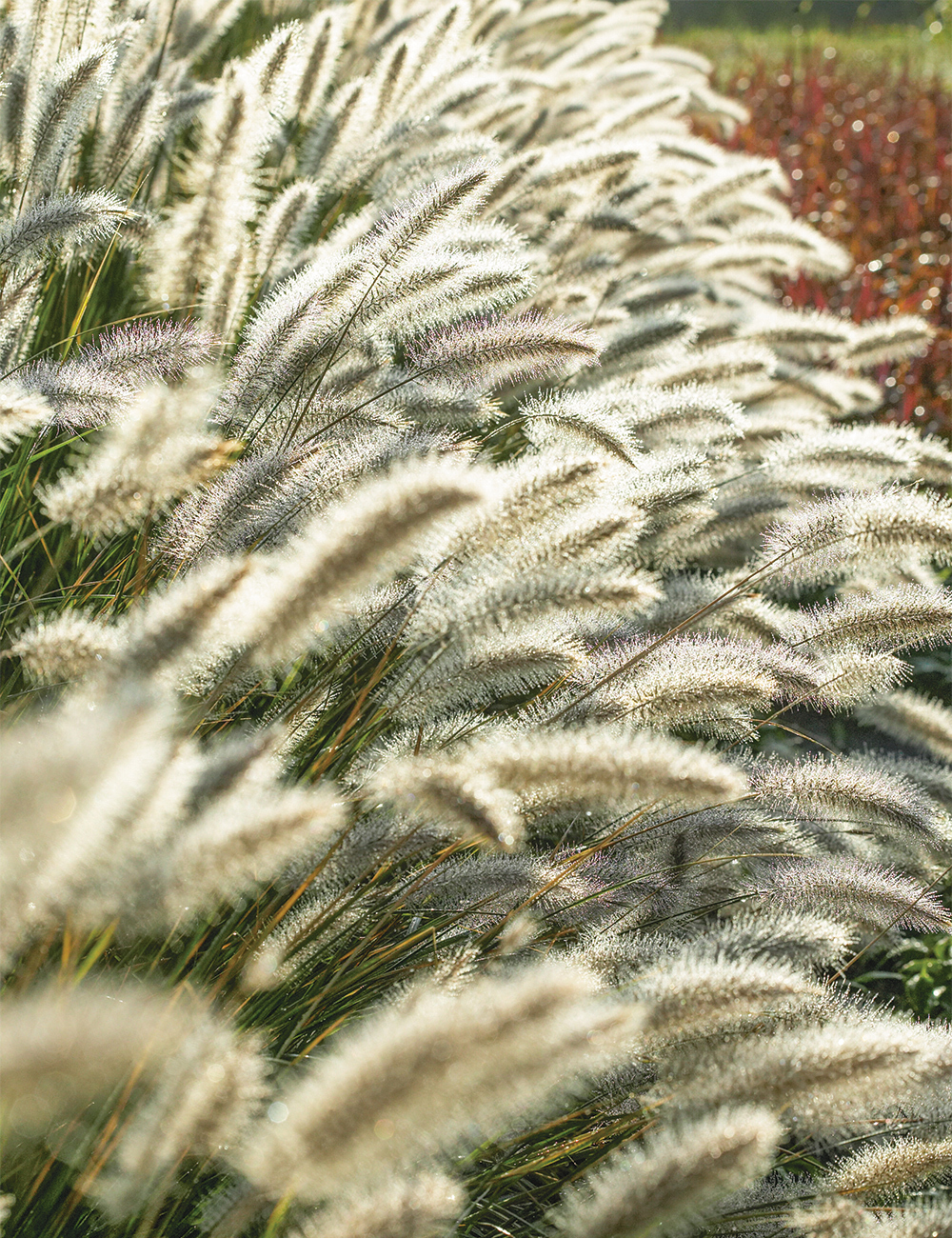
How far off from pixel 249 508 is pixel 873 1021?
4.21 ft

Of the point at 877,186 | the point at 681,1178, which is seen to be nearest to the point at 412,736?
the point at 681,1178

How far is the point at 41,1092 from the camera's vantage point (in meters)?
1.00

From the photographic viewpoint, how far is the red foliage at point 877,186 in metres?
5.46

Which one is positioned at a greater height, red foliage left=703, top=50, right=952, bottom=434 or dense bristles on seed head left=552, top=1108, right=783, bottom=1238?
red foliage left=703, top=50, right=952, bottom=434

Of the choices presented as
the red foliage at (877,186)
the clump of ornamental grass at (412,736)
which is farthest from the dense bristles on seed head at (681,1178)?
the red foliage at (877,186)

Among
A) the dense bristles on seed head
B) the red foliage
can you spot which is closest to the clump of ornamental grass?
the dense bristles on seed head

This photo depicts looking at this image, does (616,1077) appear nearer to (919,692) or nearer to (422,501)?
(422,501)

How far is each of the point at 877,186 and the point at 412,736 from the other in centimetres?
732

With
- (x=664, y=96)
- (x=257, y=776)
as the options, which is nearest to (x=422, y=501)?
(x=257, y=776)

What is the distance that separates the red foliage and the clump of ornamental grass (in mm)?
2379

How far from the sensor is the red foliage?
546cm

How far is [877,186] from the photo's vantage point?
308 inches

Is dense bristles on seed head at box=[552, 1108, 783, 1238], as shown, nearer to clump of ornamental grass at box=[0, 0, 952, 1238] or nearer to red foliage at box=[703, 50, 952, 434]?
clump of ornamental grass at box=[0, 0, 952, 1238]

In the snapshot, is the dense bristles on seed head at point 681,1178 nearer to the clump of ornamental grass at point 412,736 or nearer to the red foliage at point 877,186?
the clump of ornamental grass at point 412,736
